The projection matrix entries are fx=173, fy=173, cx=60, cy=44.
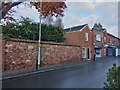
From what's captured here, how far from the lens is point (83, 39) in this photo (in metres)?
28.7

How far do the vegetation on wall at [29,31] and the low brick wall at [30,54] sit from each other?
120cm

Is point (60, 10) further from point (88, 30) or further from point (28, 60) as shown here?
point (88, 30)

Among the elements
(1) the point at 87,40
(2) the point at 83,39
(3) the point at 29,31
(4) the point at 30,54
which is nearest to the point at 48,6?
(3) the point at 29,31

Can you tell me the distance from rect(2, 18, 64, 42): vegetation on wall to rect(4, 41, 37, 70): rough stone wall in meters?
1.46

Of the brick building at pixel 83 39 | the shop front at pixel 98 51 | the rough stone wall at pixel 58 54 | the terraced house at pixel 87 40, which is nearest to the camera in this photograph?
the rough stone wall at pixel 58 54

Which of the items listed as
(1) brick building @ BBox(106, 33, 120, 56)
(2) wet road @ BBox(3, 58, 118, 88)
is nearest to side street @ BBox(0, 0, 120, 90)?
(2) wet road @ BBox(3, 58, 118, 88)

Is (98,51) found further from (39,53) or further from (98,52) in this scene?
(39,53)

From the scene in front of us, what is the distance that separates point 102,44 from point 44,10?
2308cm

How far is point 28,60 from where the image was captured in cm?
1669

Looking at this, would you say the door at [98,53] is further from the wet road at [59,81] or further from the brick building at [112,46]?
the wet road at [59,81]

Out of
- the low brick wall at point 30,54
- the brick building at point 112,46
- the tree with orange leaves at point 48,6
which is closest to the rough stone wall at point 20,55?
the low brick wall at point 30,54

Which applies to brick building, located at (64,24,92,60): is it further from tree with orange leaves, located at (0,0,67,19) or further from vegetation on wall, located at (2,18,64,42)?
tree with orange leaves, located at (0,0,67,19)

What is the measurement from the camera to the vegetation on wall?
683 inches

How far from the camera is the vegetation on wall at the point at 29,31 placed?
1734 cm
